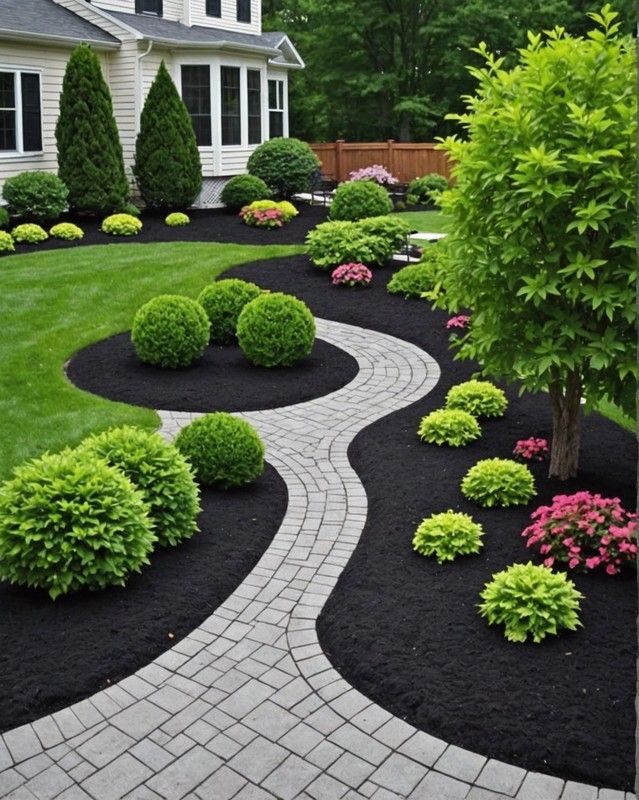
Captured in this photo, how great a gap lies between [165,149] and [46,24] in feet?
14.0

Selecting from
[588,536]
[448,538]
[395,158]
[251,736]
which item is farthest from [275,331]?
[395,158]

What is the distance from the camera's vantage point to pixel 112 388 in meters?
11.5

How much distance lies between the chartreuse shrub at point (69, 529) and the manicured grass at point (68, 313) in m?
2.71

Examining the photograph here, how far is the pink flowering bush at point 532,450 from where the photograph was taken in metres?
8.75

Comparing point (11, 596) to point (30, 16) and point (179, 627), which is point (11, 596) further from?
point (30, 16)

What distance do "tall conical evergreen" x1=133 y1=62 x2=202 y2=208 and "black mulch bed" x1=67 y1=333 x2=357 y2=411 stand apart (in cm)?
1110

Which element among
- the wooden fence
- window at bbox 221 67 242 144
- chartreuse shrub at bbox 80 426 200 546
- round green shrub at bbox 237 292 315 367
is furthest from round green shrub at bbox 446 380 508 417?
the wooden fence

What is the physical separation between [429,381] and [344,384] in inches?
44.5

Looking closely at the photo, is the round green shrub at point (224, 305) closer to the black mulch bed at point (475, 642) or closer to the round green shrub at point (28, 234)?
the black mulch bed at point (475, 642)

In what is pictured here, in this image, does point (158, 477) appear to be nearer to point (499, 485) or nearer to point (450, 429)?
point (499, 485)

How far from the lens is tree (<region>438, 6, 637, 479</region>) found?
673 cm

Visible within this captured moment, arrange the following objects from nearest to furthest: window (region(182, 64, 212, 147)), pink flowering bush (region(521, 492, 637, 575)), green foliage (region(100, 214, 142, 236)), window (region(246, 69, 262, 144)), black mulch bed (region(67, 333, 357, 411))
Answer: pink flowering bush (region(521, 492, 637, 575))
black mulch bed (region(67, 333, 357, 411))
green foliage (region(100, 214, 142, 236))
window (region(182, 64, 212, 147))
window (region(246, 69, 262, 144))

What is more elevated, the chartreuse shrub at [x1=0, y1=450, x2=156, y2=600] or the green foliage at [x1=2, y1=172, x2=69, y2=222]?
the green foliage at [x1=2, y1=172, x2=69, y2=222]

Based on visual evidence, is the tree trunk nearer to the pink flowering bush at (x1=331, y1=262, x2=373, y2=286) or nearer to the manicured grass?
the manicured grass
